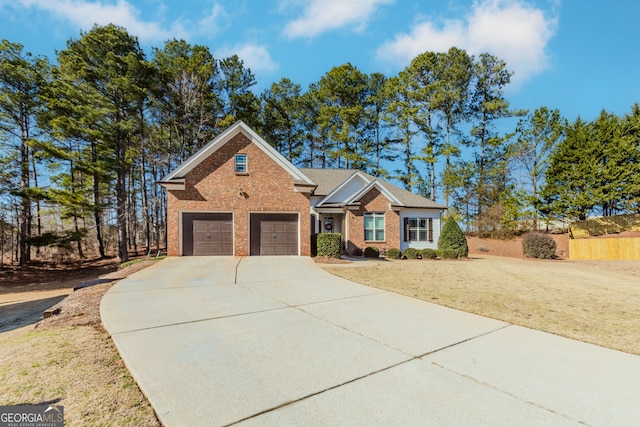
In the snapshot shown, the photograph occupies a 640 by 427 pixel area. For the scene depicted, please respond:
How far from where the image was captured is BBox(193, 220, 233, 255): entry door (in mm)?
15469

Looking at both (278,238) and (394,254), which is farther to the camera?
(394,254)

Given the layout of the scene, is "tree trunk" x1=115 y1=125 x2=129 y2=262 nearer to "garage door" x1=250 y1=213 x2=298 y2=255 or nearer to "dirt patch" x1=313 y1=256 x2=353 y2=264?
"garage door" x1=250 y1=213 x2=298 y2=255

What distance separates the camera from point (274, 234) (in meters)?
16.3

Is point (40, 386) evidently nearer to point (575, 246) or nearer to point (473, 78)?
point (575, 246)

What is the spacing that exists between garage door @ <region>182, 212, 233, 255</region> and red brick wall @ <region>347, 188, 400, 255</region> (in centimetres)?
807

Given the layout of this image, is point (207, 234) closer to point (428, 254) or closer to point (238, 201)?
point (238, 201)

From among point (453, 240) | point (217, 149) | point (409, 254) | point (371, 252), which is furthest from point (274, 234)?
point (453, 240)

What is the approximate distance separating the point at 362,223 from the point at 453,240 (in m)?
6.50

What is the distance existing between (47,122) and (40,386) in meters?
26.7

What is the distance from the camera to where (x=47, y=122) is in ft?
71.3

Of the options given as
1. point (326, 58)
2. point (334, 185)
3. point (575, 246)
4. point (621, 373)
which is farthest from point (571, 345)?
point (326, 58)

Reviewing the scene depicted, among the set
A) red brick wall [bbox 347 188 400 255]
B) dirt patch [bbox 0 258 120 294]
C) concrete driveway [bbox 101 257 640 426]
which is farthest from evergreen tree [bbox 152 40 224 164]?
concrete driveway [bbox 101 257 640 426]

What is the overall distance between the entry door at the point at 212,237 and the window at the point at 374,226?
9.11 meters

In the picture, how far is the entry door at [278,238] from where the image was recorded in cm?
1621
